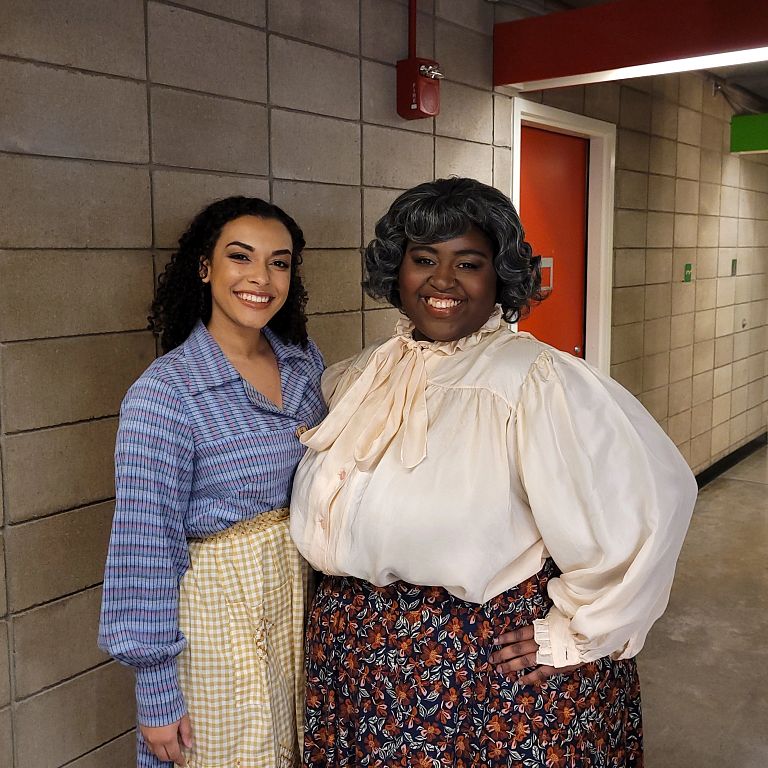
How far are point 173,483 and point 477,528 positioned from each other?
1.83ft

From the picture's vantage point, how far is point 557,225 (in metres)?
4.11

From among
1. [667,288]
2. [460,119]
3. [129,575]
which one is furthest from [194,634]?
[667,288]

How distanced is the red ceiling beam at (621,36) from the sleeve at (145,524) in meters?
2.15

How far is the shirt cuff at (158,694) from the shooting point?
1.58m

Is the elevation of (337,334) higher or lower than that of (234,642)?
higher

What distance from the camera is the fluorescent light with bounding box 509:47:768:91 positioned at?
2735mm

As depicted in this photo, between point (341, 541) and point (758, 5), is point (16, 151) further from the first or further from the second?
point (758, 5)

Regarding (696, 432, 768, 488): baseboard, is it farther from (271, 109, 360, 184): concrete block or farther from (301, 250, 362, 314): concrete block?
(271, 109, 360, 184): concrete block

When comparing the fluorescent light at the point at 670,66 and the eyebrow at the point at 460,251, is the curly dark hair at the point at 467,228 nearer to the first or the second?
the eyebrow at the point at 460,251

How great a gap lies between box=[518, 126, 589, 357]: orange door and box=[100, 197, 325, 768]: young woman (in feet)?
7.41

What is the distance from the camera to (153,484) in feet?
5.00

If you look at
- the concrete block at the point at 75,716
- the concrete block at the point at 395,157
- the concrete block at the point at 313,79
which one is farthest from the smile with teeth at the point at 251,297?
the concrete block at the point at 395,157

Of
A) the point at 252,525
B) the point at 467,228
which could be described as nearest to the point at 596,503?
the point at 467,228

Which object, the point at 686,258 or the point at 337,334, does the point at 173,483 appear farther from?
the point at 686,258
